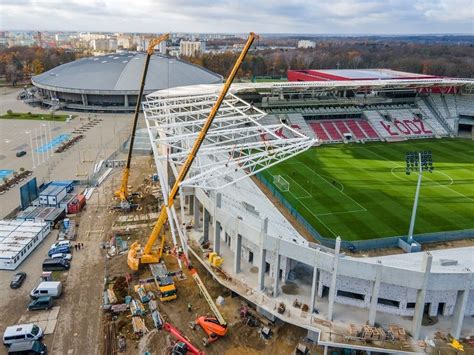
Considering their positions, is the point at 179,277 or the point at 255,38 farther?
the point at 179,277

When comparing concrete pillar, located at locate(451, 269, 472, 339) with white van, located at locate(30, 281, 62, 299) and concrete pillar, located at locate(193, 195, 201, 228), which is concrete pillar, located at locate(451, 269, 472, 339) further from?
white van, located at locate(30, 281, 62, 299)

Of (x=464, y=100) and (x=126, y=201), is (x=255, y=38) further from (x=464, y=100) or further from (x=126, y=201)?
(x=464, y=100)

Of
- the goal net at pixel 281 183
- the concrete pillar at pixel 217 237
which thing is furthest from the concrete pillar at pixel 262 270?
the goal net at pixel 281 183

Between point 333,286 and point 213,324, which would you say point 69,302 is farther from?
point 333,286

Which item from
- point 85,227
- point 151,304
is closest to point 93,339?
point 151,304

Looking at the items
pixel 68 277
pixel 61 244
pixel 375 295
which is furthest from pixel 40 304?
pixel 375 295
